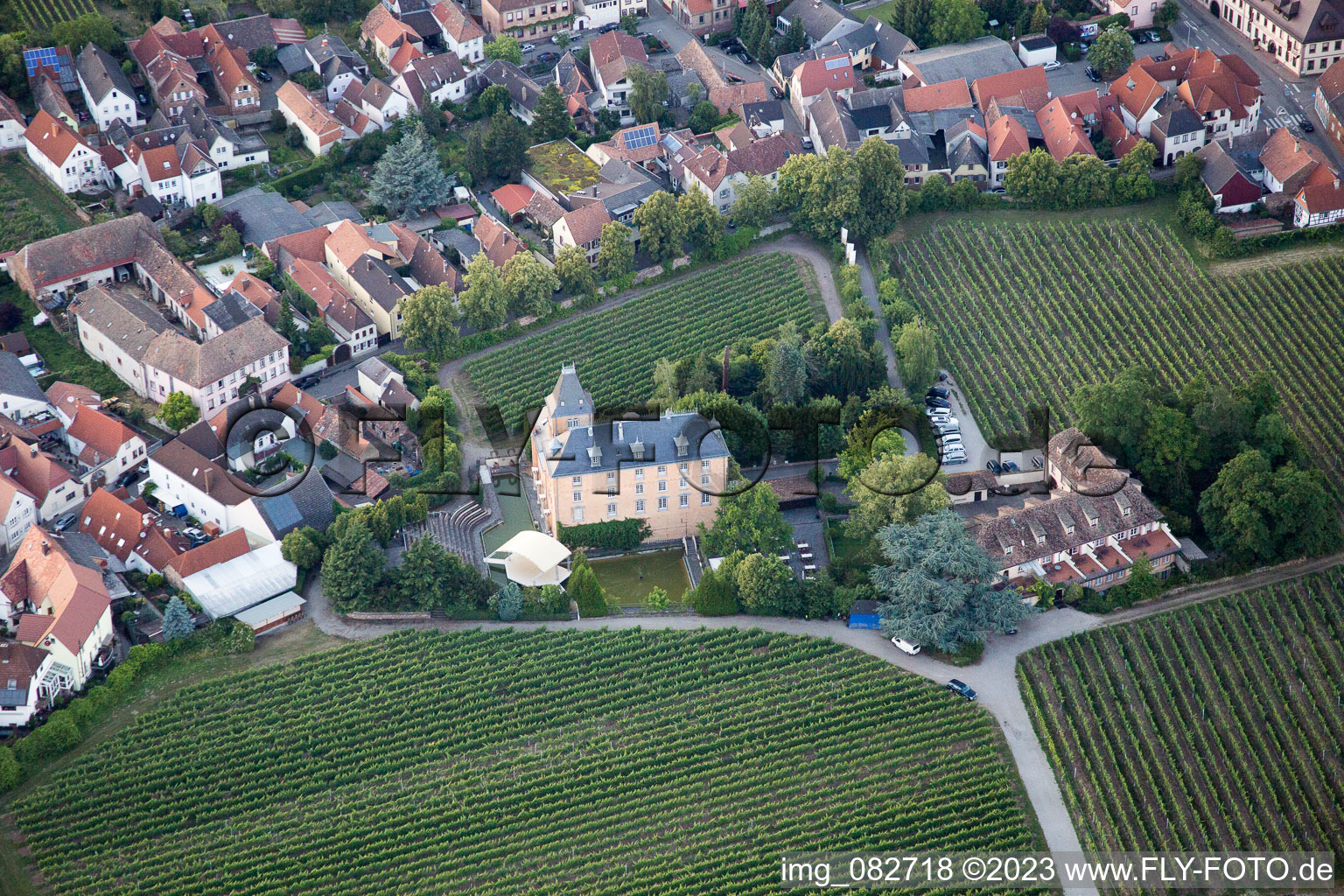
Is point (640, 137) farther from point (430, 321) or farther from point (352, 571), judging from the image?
point (352, 571)

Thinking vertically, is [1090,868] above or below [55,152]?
below

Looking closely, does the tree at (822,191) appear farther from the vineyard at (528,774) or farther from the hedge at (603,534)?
the vineyard at (528,774)

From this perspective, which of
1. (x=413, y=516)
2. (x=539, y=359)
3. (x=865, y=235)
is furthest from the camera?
(x=865, y=235)

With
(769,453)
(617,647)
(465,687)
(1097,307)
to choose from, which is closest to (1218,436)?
(1097,307)

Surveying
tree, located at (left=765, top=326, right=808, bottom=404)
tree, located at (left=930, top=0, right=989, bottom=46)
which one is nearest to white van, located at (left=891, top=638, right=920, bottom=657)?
tree, located at (left=765, top=326, right=808, bottom=404)

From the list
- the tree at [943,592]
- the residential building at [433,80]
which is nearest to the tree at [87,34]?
the residential building at [433,80]

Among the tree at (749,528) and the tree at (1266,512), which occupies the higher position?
the tree at (749,528)

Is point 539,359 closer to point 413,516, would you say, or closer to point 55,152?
point 413,516
